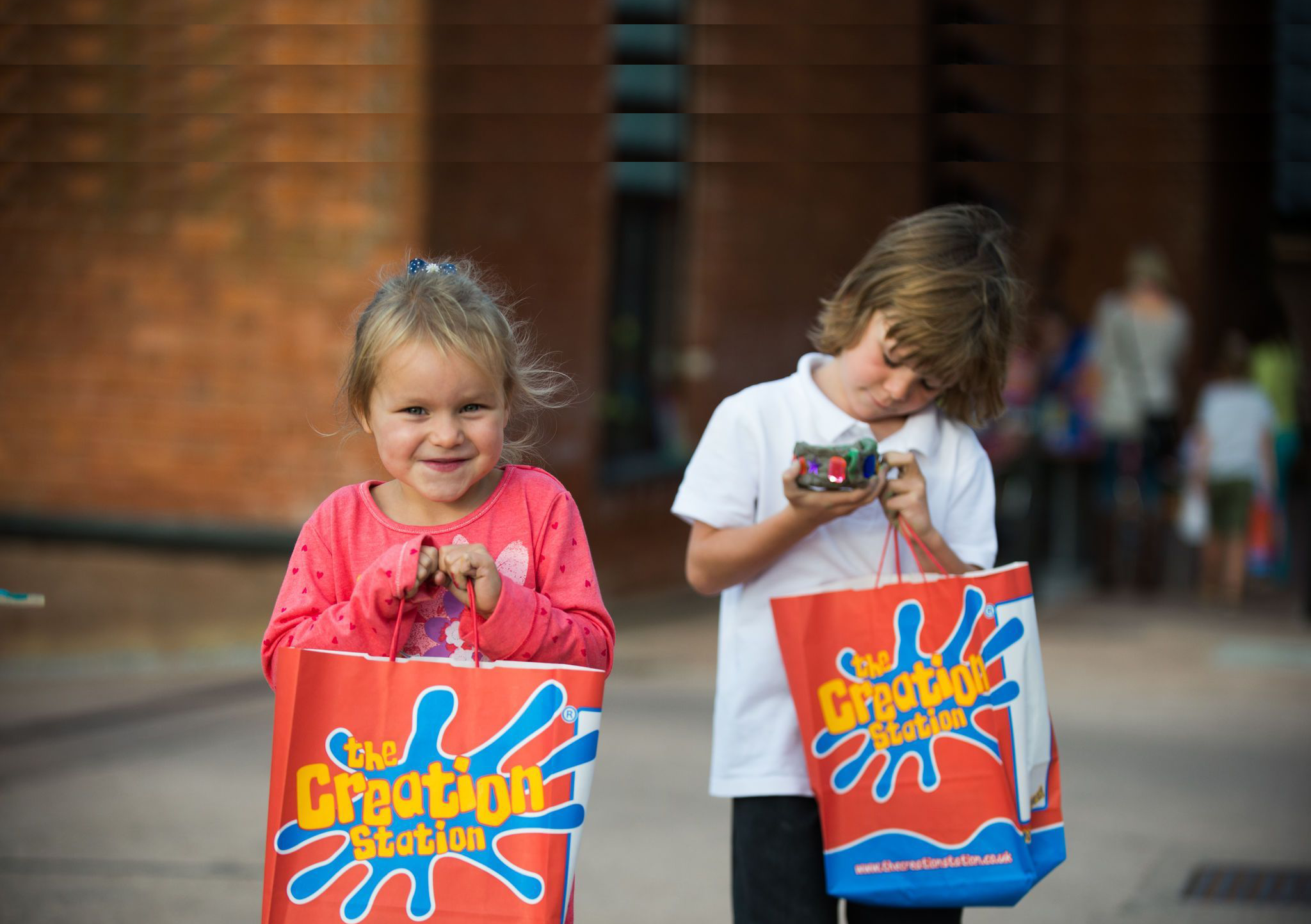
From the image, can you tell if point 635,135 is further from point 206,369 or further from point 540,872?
point 540,872

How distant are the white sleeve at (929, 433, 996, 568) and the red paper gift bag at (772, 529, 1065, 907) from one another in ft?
0.77

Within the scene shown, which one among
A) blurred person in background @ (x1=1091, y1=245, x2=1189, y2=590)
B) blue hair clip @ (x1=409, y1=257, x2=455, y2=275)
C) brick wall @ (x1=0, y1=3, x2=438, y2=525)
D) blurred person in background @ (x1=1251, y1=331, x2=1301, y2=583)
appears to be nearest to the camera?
blue hair clip @ (x1=409, y1=257, x2=455, y2=275)

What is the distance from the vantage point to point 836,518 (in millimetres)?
2801

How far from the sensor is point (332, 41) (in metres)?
7.82

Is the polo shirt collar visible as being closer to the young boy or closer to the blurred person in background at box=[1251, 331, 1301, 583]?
the young boy

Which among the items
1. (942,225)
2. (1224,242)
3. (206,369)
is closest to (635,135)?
(206,369)

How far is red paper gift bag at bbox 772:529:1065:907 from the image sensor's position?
8.90ft

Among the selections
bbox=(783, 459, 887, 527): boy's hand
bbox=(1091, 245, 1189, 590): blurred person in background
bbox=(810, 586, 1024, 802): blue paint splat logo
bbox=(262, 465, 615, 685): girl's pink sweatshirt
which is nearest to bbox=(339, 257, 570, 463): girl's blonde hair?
bbox=(262, 465, 615, 685): girl's pink sweatshirt

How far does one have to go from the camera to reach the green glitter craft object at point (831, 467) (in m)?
2.66

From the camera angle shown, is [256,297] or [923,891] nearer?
[923,891]

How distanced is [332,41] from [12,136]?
6.19 feet

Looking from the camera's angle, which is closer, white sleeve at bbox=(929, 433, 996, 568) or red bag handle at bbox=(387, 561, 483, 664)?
red bag handle at bbox=(387, 561, 483, 664)

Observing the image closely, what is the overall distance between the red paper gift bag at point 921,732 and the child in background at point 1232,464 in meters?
8.40

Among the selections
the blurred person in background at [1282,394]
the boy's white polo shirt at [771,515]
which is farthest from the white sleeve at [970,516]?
the blurred person in background at [1282,394]
